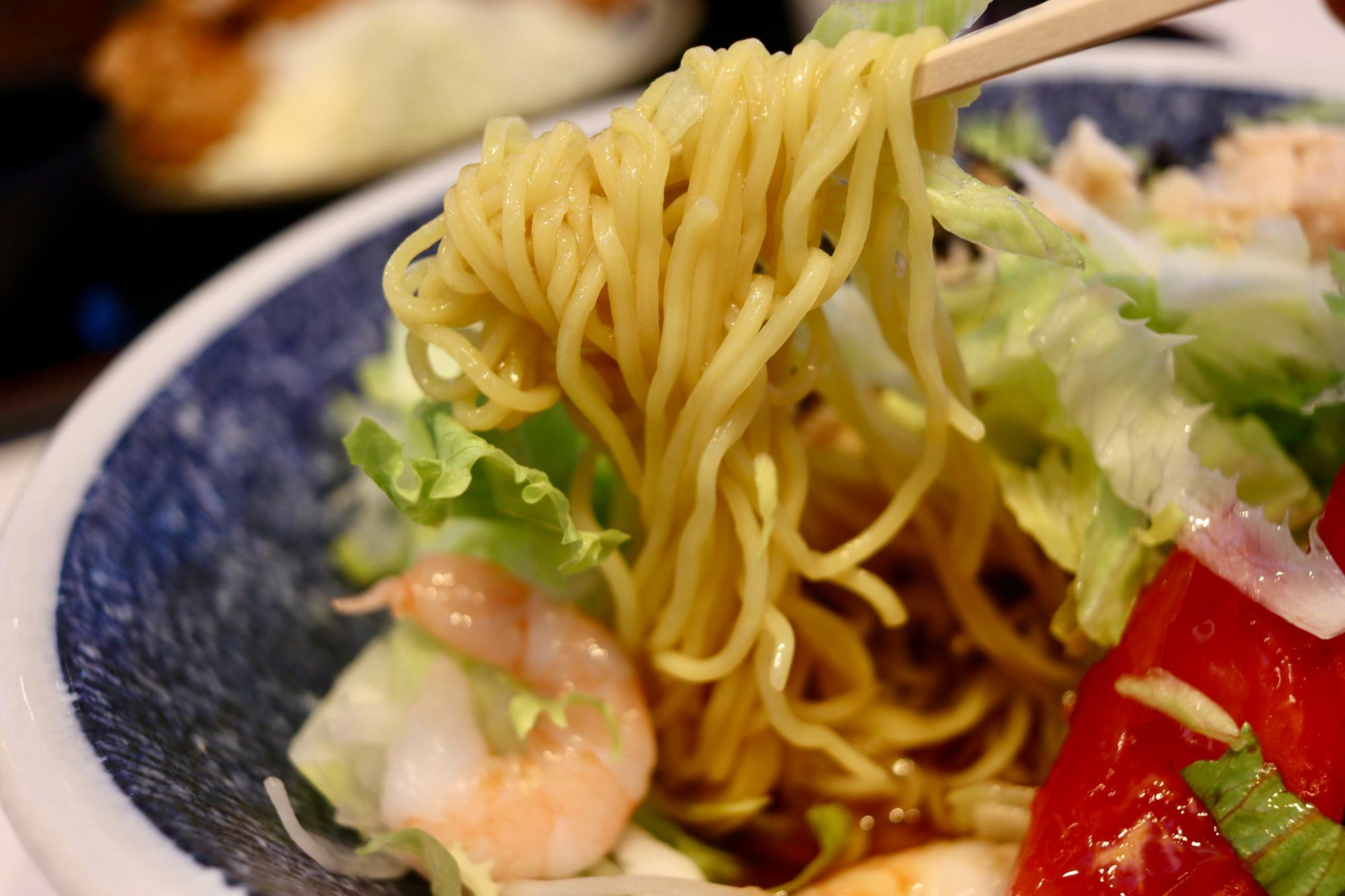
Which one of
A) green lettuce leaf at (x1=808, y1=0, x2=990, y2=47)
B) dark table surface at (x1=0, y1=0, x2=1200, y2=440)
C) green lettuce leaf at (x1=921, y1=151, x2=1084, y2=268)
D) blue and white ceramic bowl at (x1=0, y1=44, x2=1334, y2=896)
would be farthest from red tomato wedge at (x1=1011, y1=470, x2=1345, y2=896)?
dark table surface at (x1=0, y1=0, x2=1200, y2=440)

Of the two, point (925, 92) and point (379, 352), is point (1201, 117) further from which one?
point (379, 352)

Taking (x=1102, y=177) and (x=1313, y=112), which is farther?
(x=1313, y=112)

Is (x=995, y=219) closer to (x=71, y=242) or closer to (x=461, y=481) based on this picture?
(x=461, y=481)

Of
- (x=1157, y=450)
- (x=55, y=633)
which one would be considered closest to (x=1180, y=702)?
(x=1157, y=450)

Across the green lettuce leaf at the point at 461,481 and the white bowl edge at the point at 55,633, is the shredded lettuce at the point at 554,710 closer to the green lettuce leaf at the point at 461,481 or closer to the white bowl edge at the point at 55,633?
the green lettuce leaf at the point at 461,481

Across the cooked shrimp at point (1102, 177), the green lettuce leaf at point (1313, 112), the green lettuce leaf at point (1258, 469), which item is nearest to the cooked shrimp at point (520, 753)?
the green lettuce leaf at point (1258, 469)
